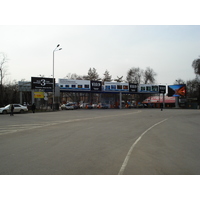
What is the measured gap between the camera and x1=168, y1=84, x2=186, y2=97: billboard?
6604 centimetres

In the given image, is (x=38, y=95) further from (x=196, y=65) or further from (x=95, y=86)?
(x=196, y=65)

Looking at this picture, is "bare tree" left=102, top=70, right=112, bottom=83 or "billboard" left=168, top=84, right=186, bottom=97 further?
"bare tree" left=102, top=70, right=112, bottom=83

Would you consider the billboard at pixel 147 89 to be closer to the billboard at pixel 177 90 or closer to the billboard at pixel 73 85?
the billboard at pixel 177 90

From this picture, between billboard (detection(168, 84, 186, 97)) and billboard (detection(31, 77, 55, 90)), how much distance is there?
126ft

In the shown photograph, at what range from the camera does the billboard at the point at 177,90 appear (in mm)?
66044

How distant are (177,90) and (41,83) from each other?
1646 inches

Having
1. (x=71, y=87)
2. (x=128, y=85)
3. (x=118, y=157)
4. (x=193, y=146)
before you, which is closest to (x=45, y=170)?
(x=118, y=157)

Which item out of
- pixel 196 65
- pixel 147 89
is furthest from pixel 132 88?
pixel 196 65

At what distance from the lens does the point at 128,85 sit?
6334 cm

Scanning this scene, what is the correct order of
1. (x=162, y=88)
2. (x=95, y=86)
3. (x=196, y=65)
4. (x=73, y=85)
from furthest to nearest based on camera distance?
(x=162, y=88) → (x=196, y=65) → (x=95, y=86) → (x=73, y=85)

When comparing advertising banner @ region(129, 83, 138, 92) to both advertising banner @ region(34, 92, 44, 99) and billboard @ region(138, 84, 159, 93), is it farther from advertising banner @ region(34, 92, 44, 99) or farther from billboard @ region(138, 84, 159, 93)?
advertising banner @ region(34, 92, 44, 99)

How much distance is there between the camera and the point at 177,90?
66.9m

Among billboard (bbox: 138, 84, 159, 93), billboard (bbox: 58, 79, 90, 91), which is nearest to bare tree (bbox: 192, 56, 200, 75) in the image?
billboard (bbox: 138, 84, 159, 93)
